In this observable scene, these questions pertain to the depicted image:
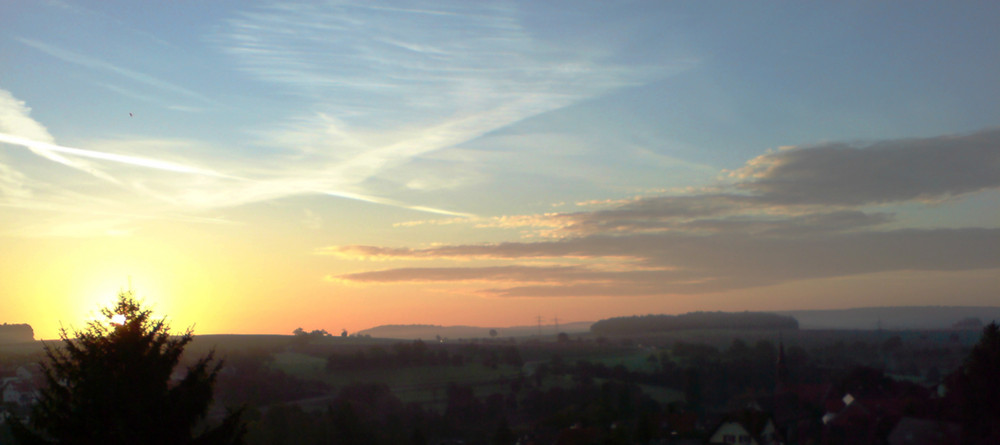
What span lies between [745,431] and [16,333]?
101 meters

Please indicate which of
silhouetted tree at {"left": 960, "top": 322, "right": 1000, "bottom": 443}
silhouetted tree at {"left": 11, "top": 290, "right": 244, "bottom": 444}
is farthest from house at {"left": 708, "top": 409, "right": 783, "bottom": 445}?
silhouetted tree at {"left": 11, "top": 290, "right": 244, "bottom": 444}

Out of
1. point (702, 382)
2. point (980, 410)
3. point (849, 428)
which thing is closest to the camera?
point (980, 410)

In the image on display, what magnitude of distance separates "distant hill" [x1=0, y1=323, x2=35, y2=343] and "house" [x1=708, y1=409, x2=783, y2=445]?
92.4 metres

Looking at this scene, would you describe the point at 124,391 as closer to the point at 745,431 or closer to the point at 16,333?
the point at 745,431

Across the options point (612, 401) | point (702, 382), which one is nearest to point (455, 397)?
point (612, 401)

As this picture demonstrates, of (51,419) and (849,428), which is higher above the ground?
(51,419)

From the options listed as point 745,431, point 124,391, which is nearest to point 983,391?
point 745,431

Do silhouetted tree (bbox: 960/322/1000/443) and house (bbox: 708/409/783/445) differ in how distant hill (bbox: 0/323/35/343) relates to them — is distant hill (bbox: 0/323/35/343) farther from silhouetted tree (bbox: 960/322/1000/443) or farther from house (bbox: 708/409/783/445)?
silhouetted tree (bbox: 960/322/1000/443)

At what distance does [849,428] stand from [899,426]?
305 inches

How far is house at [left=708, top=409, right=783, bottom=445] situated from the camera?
7231 centimetres

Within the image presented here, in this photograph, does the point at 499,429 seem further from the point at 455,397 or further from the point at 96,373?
the point at 96,373

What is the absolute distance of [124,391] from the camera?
16328mm

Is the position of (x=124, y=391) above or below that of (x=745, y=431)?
above

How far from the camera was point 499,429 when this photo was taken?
71250mm
